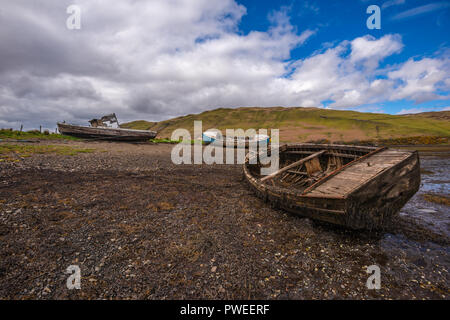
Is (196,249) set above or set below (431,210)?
below

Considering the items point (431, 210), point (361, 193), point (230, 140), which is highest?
point (230, 140)

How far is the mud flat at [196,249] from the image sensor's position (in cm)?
418

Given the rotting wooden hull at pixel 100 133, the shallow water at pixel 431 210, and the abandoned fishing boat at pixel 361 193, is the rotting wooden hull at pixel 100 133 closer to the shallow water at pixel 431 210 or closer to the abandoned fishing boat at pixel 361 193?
the abandoned fishing boat at pixel 361 193

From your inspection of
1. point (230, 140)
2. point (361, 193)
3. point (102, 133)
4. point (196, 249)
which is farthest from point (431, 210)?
point (102, 133)

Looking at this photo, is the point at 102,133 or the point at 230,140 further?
the point at 230,140

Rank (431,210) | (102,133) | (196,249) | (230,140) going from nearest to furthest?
(196,249) → (431,210) → (102,133) → (230,140)

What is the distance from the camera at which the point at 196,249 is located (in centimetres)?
553

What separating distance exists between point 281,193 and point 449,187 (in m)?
13.5

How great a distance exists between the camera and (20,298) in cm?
372

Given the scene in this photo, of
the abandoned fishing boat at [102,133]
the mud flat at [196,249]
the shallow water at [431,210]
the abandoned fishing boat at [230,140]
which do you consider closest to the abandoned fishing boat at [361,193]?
the mud flat at [196,249]

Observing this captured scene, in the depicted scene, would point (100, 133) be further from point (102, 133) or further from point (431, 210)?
point (431, 210)

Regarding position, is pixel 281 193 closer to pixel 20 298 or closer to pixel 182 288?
pixel 182 288

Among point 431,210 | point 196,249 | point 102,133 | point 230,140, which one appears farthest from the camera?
point 230,140
